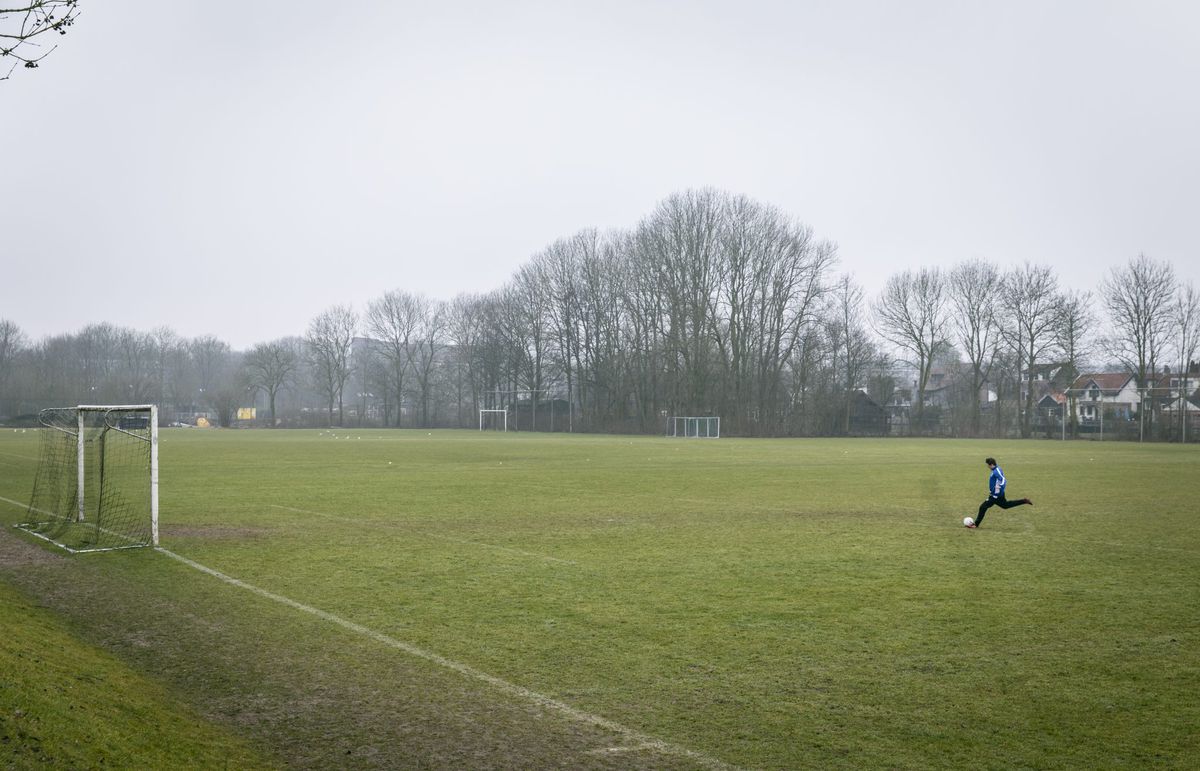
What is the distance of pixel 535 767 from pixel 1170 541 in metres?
14.0

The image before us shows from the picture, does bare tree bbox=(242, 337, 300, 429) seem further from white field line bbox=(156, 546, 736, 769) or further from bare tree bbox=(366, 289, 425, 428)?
white field line bbox=(156, 546, 736, 769)

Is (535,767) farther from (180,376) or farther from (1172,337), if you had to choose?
(180,376)

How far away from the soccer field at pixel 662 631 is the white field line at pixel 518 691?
0.03 metres

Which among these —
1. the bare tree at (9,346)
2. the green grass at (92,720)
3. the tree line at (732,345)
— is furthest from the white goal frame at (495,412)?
the green grass at (92,720)

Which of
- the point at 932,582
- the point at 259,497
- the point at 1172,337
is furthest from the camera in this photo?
the point at 1172,337

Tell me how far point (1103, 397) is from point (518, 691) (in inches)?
4787

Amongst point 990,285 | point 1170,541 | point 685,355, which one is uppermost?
point 990,285

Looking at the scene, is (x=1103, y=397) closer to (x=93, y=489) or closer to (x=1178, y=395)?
(x=1178, y=395)

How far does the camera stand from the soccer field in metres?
6.24

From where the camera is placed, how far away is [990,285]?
91.8 m

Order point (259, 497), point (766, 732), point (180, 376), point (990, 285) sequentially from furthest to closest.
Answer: point (180, 376) → point (990, 285) → point (259, 497) → point (766, 732)

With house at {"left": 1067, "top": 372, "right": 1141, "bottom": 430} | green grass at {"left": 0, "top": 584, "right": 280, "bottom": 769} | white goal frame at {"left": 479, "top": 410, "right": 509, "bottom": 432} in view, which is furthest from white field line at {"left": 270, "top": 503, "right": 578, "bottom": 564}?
white goal frame at {"left": 479, "top": 410, "right": 509, "bottom": 432}

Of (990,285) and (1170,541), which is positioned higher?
(990,285)

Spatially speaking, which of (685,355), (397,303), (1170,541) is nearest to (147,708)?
(1170,541)
